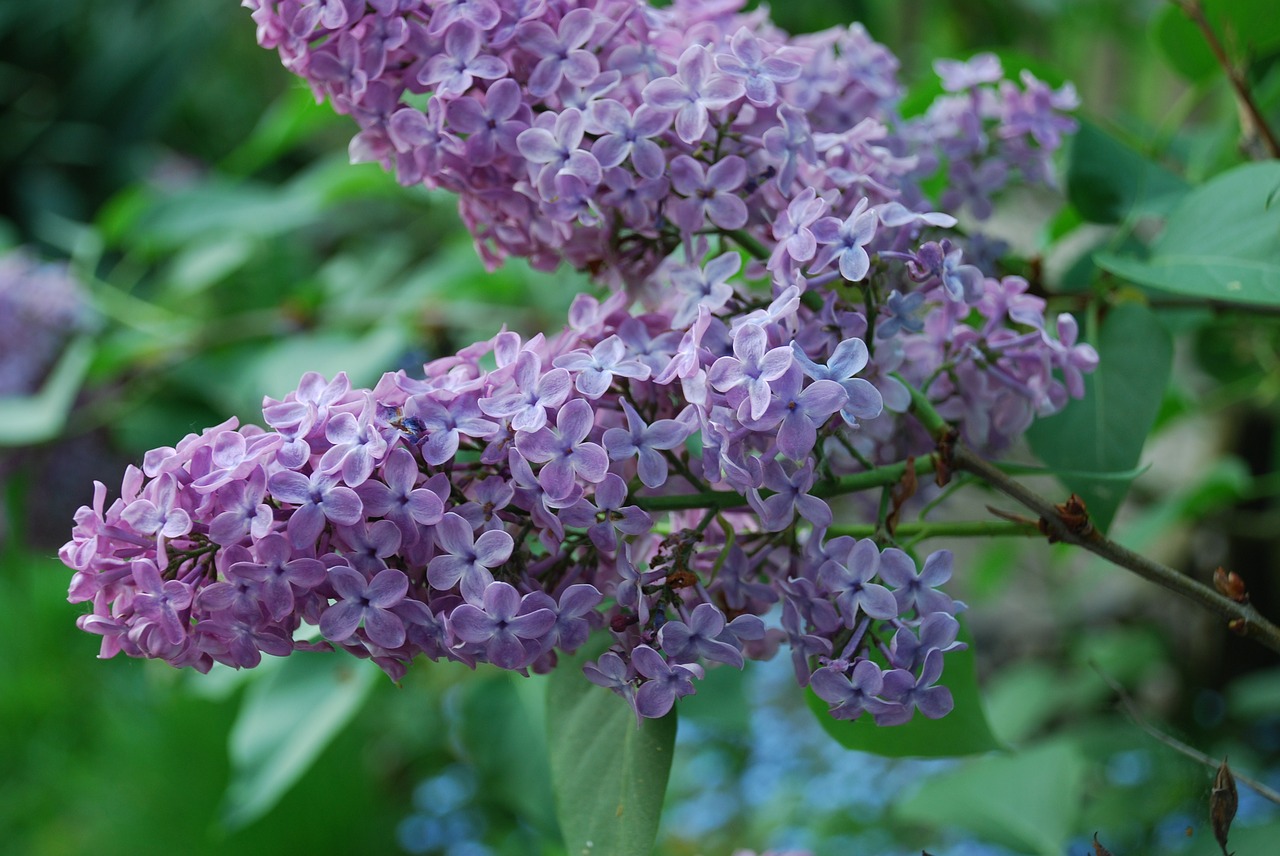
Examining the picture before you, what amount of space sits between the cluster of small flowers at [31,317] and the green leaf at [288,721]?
0.59 metres

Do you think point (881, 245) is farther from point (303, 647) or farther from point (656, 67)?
point (303, 647)

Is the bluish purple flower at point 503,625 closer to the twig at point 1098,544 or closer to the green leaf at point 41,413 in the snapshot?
the twig at point 1098,544

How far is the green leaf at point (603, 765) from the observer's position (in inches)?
11.7

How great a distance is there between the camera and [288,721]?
0.65 metres

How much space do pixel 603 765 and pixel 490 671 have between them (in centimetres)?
68

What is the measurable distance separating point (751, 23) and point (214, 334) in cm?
72

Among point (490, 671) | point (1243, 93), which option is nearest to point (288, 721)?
point (490, 671)

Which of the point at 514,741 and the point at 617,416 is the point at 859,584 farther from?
the point at 514,741

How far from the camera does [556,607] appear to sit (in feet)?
0.91

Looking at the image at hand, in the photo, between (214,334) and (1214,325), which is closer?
(1214,325)

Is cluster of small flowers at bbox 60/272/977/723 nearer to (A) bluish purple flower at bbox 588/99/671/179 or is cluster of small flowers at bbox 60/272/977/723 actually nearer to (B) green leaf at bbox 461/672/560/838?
(A) bluish purple flower at bbox 588/99/671/179

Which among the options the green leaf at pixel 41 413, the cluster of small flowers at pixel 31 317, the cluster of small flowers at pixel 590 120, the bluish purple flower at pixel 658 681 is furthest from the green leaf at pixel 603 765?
the cluster of small flowers at pixel 31 317

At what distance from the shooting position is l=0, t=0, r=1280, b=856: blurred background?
0.65 meters

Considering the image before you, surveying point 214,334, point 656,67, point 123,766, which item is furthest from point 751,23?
point 123,766
